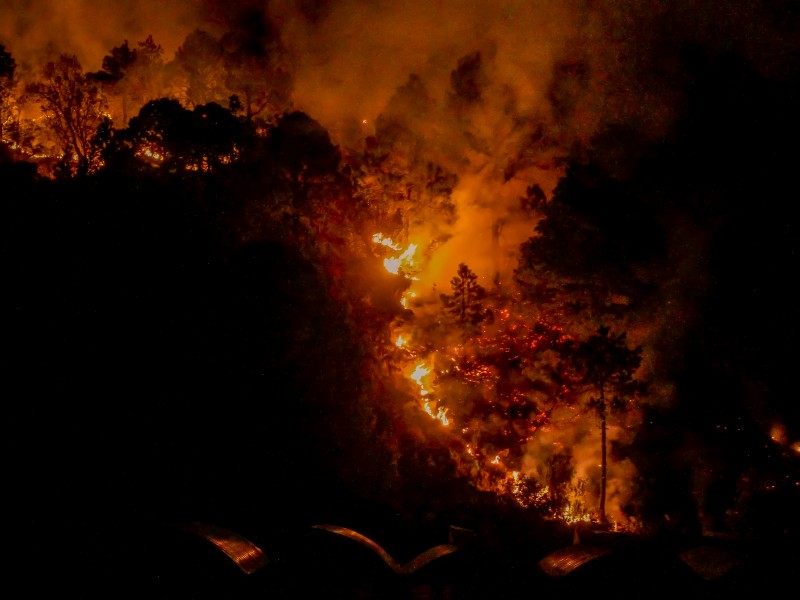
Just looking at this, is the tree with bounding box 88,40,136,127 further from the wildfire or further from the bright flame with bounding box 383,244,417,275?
the bright flame with bounding box 383,244,417,275

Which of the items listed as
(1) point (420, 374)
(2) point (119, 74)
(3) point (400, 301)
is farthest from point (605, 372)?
(2) point (119, 74)

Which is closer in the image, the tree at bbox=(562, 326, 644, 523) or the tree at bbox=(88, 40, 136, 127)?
the tree at bbox=(562, 326, 644, 523)

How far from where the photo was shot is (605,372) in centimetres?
1220

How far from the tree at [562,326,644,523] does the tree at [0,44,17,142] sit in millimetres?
14536

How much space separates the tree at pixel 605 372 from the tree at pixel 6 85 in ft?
47.7

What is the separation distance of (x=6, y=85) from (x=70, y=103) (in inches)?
67.2

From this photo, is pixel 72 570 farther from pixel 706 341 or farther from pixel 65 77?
pixel 65 77

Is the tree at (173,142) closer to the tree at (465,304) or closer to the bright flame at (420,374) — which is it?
the tree at (465,304)

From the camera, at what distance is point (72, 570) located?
19.4 ft

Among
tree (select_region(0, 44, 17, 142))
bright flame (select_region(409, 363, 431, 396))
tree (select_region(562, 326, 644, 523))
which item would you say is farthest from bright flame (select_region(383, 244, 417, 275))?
tree (select_region(0, 44, 17, 142))

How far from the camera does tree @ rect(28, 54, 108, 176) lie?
→ 15.4m

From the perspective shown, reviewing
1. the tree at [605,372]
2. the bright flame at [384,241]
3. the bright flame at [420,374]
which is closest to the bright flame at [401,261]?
the bright flame at [384,241]

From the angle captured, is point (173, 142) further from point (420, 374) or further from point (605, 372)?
point (605, 372)

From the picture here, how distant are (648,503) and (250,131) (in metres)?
11.8
